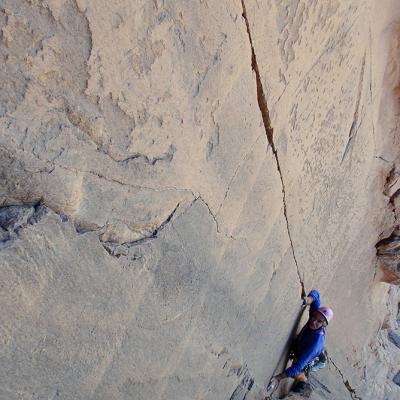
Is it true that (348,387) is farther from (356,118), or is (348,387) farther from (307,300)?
(356,118)

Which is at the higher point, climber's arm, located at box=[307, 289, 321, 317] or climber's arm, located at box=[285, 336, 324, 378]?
climber's arm, located at box=[307, 289, 321, 317]

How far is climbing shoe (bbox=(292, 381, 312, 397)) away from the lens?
3748mm

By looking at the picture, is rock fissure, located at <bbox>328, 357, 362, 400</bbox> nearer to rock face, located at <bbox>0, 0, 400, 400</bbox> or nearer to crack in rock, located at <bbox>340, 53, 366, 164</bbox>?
rock face, located at <bbox>0, 0, 400, 400</bbox>

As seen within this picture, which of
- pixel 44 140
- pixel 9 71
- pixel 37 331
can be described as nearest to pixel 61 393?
pixel 37 331

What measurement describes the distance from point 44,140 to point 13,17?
32cm

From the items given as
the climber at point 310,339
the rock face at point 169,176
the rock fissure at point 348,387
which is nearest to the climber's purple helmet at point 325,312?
the climber at point 310,339

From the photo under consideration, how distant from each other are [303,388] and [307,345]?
0.68m

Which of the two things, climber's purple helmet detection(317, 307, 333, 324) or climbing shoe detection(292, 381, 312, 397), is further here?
climbing shoe detection(292, 381, 312, 397)

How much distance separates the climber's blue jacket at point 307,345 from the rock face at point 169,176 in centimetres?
26

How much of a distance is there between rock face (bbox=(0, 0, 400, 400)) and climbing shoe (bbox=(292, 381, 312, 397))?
75cm

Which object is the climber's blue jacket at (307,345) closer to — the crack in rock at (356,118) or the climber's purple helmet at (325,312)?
the climber's purple helmet at (325,312)

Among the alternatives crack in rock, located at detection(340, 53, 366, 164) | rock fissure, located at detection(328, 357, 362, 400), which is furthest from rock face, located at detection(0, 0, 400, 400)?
rock fissure, located at detection(328, 357, 362, 400)

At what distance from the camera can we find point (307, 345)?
3373mm

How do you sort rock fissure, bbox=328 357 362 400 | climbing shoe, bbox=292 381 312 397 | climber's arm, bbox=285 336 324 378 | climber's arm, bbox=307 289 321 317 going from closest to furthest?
climber's arm, bbox=285 336 324 378, climber's arm, bbox=307 289 321 317, climbing shoe, bbox=292 381 312 397, rock fissure, bbox=328 357 362 400
